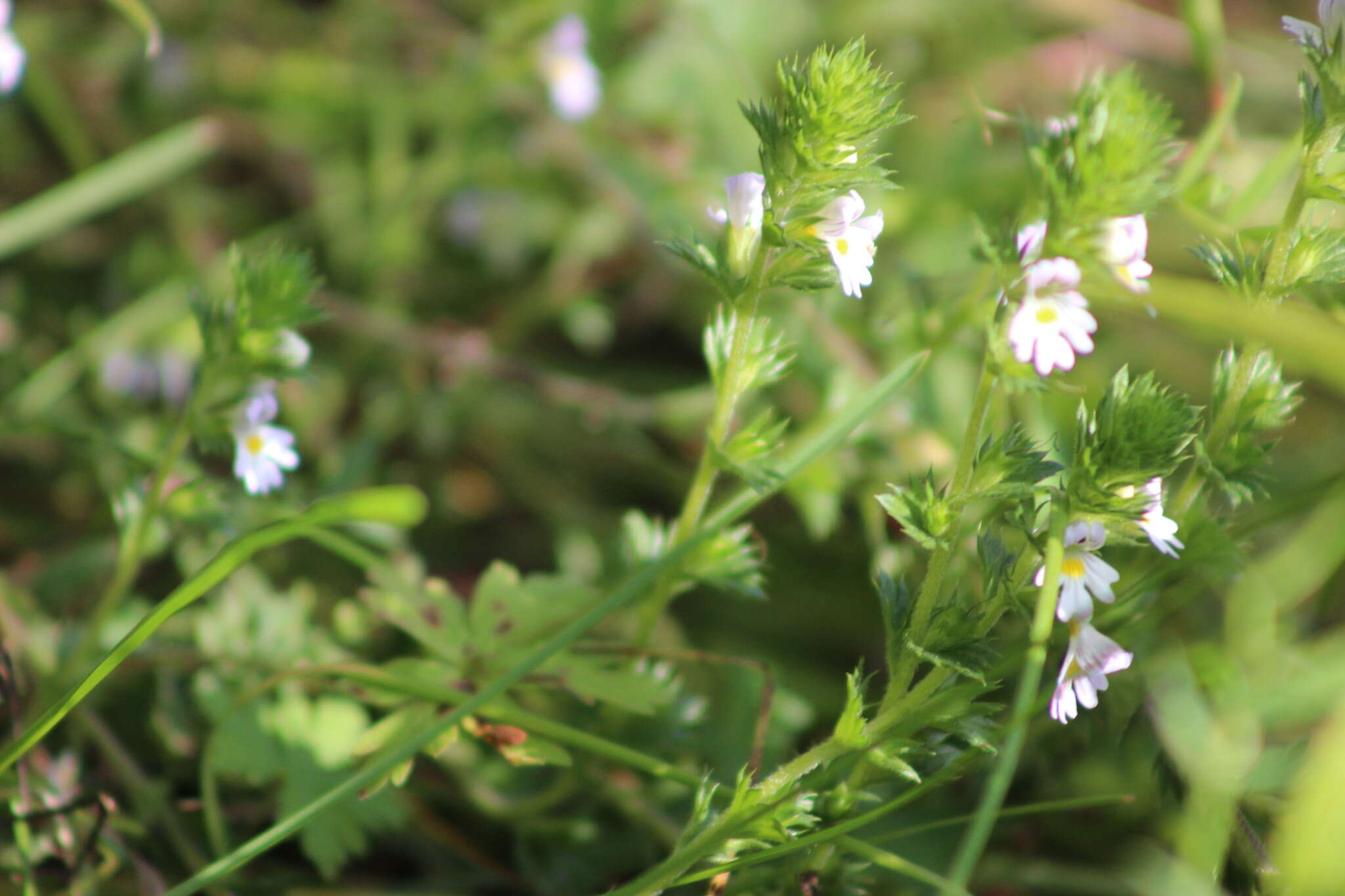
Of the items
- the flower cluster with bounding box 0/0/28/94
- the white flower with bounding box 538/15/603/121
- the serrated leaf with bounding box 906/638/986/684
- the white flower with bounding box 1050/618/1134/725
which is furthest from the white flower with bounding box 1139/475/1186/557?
the flower cluster with bounding box 0/0/28/94

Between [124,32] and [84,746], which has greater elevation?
[124,32]

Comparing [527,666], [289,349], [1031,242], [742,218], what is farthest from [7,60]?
[1031,242]

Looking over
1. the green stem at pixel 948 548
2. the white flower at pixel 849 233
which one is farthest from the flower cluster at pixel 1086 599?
the white flower at pixel 849 233

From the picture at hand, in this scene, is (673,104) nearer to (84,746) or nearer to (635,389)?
(635,389)

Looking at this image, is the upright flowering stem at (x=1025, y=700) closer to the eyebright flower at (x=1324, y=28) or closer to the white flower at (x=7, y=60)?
the eyebright flower at (x=1324, y=28)

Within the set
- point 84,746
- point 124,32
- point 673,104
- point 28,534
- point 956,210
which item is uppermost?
point 124,32

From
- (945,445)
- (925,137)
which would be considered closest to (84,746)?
(945,445)

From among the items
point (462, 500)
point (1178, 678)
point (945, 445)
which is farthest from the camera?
point (462, 500)

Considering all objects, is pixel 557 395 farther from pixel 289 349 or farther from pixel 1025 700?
pixel 1025 700
